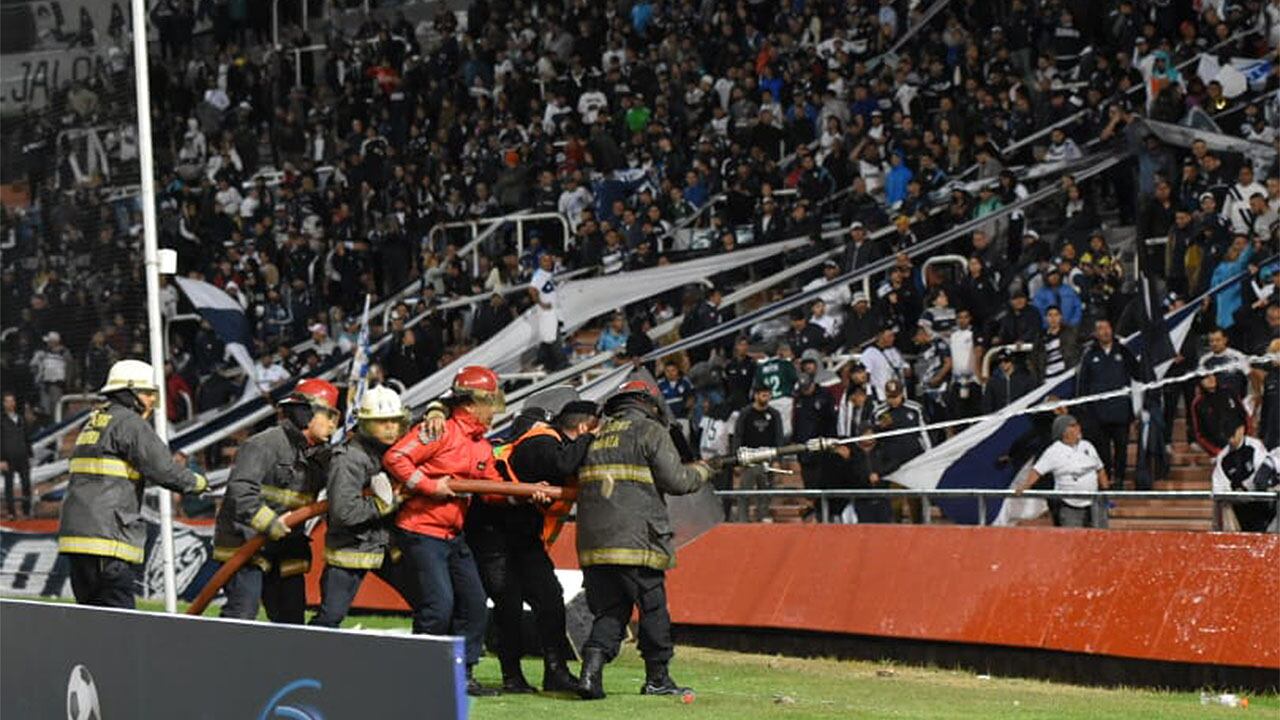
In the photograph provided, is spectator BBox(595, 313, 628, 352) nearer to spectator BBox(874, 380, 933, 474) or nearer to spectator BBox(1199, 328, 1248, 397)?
spectator BBox(874, 380, 933, 474)

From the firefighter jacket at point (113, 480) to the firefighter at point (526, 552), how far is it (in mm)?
1553

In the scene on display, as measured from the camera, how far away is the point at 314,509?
12.0m

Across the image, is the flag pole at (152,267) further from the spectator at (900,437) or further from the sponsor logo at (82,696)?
the spectator at (900,437)

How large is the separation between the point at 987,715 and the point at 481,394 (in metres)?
3.03

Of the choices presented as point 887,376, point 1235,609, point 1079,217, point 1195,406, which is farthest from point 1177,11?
point 1235,609

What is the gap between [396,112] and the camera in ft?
102

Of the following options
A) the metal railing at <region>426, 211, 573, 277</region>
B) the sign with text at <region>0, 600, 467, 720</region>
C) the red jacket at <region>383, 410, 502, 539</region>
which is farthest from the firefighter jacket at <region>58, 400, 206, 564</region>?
the metal railing at <region>426, 211, 573, 277</region>

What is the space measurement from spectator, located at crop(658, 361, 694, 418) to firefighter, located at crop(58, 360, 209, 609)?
920 centimetres

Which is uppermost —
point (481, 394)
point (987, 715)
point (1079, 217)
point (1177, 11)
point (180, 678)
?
point (1177, 11)

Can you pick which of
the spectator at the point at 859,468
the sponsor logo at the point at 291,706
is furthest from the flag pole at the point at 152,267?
the sponsor logo at the point at 291,706

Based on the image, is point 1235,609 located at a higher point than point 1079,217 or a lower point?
lower

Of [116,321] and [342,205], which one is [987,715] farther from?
[342,205]

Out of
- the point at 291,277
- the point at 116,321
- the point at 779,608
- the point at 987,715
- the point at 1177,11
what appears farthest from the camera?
the point at 291,277

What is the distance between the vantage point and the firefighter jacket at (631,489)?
11430mm
